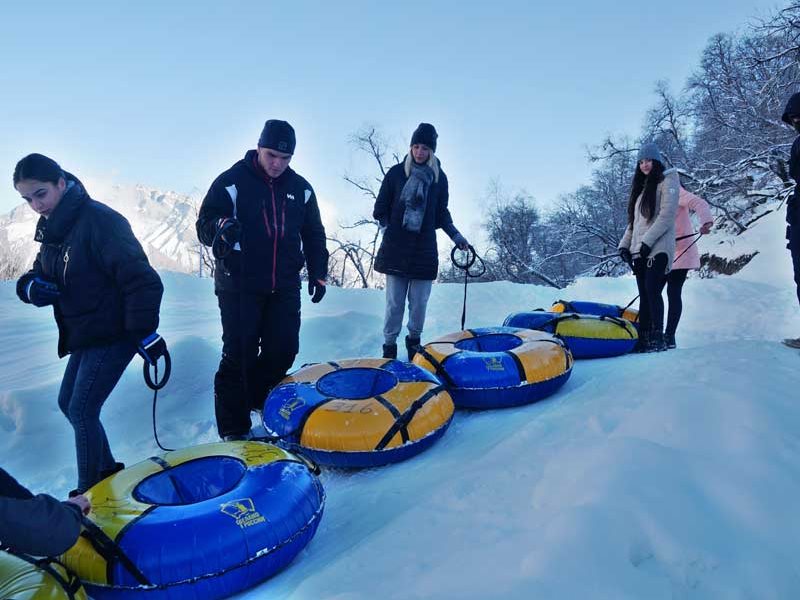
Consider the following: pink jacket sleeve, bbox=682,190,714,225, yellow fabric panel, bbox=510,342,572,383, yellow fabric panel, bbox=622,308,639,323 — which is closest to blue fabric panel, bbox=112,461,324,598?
yellow fabric panel, bbox=510,342,572,383

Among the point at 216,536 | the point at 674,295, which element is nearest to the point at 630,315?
the point at 674,295

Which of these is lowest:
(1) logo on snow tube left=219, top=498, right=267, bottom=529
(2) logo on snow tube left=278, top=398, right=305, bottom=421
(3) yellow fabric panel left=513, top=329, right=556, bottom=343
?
(1) logo on snow tube left=219, top=498, right=267, bottom=529

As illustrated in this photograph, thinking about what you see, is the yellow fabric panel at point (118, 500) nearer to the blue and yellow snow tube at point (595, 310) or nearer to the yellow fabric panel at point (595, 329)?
the yellow fabric panel at point (595, 329)

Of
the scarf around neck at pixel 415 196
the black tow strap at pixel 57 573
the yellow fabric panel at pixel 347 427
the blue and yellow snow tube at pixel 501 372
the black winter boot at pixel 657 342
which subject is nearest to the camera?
the black tow strap at pixel 57 573

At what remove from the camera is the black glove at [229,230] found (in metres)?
2.73

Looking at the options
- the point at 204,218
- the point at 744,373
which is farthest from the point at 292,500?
the point at 744,373

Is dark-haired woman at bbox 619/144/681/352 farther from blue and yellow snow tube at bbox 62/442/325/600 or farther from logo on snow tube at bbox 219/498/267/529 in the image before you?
logo on snow tube at bbox 219/498/267/529

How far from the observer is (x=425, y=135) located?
3896 millimetres

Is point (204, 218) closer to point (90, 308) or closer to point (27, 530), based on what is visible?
point (90, 308)

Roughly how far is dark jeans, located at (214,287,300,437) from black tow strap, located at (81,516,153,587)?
129 centimetres

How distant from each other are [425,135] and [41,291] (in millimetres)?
2712

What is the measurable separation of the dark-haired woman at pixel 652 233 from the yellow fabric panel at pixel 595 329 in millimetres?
157

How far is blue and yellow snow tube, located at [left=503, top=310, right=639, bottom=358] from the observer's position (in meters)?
4.28

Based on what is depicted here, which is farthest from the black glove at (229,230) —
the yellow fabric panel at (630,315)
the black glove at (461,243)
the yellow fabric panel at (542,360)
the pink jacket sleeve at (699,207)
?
the yellow fabric panel at (630,315)
